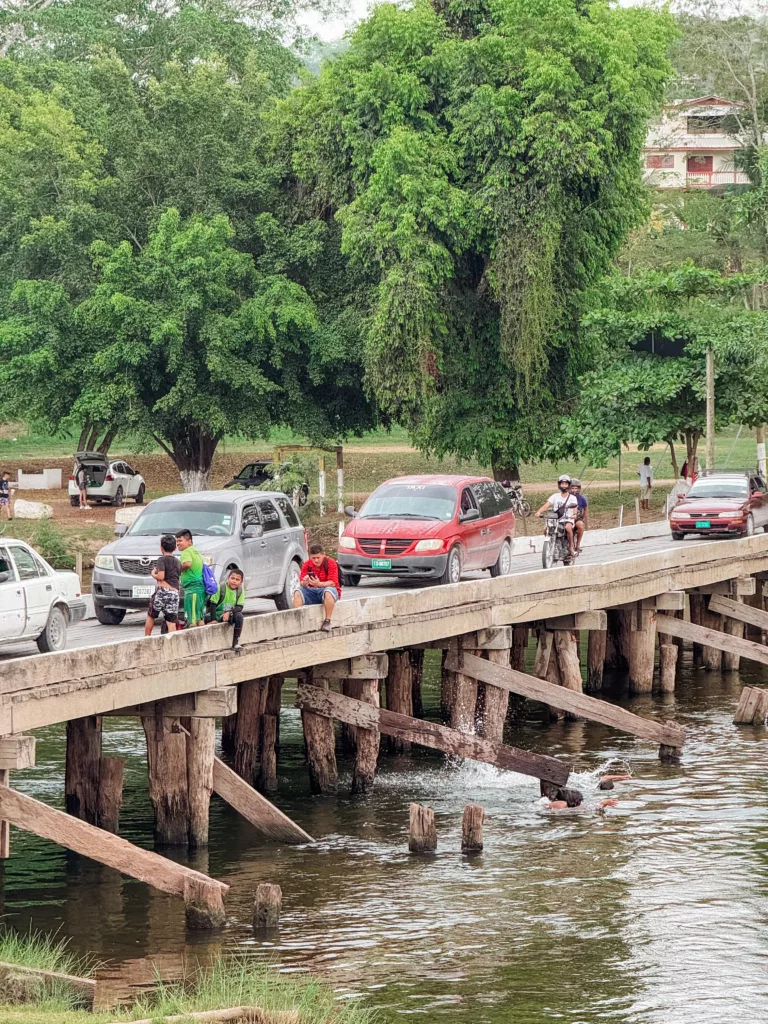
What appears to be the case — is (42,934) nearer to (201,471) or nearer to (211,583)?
(211,583)

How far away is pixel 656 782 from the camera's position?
2286 centimetres

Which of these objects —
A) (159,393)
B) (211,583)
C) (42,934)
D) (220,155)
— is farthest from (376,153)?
(42,934)

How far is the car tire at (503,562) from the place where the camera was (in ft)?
95.1

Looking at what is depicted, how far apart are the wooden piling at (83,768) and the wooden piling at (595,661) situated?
12.8 meters

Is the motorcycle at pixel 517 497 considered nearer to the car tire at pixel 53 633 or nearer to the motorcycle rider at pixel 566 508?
the motorcycle rider at pixel 566 508

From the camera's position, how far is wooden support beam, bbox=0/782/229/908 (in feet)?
49.2

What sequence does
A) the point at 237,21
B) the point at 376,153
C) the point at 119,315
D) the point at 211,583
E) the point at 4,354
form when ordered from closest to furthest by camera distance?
the point at 211,583
the point at 376,153
the point at 119,315
the point at 4,354
the point at 237,21

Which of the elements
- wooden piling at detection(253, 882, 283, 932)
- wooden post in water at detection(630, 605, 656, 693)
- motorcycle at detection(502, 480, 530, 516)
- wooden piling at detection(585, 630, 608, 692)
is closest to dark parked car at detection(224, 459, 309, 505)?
motorcycle at detection(502, 480, 530, 516)

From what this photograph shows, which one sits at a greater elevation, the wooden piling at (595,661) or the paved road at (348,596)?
the paved road at (348,596)

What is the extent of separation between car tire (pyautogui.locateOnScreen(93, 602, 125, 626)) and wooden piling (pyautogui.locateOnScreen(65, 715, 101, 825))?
10.0ft

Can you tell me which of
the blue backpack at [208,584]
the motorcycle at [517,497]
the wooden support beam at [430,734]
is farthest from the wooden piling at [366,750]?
the motorcycle at [517,497]

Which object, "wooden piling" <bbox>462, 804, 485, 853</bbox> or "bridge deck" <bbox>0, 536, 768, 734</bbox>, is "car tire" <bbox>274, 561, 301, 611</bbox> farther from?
"wooden piling" <bbox>462, 804, 485, 853</bbox>

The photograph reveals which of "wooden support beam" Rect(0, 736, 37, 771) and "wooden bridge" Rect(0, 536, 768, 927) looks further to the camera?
"wooden bridge" Rect(0, 536, 768, 927)

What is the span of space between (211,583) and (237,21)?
5149 cm
